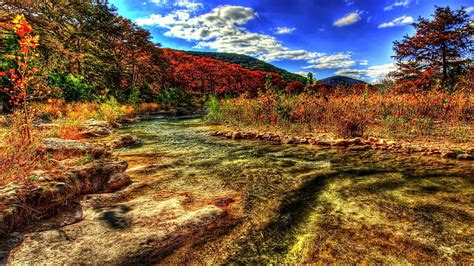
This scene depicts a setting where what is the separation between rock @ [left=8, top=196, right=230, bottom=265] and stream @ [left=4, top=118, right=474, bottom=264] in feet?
0.13

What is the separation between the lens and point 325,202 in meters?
3.42

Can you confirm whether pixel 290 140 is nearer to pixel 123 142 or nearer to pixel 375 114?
pixel 375 114

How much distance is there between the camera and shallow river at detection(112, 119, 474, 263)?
7.72 feet

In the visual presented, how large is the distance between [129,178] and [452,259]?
4042 millimetres

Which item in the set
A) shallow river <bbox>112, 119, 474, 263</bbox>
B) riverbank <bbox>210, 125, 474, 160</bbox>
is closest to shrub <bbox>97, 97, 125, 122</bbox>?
riverbank <bbox>210, 125, 474, 160</bbox>

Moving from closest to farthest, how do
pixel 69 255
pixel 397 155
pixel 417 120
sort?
pixel 69 255 < pixel 397 155 < pixel 417 120

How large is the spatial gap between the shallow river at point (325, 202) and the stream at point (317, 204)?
10 millimetres

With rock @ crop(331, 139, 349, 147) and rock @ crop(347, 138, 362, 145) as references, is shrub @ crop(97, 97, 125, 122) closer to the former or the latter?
rock @ crop(331, 139, 349, 147)

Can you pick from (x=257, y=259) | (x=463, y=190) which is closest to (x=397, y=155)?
(x=463, y=190)

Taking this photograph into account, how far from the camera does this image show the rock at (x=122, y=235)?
2.17 metres

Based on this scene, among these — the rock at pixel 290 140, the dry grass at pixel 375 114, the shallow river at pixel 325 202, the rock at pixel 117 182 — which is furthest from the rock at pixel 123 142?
the dry grass at pixel 375 114

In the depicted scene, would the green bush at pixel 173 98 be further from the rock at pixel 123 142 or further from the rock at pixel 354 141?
the rock at pixel 354 141

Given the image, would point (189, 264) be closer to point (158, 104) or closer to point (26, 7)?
point (26, 7)

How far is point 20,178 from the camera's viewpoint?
321 centimetres
